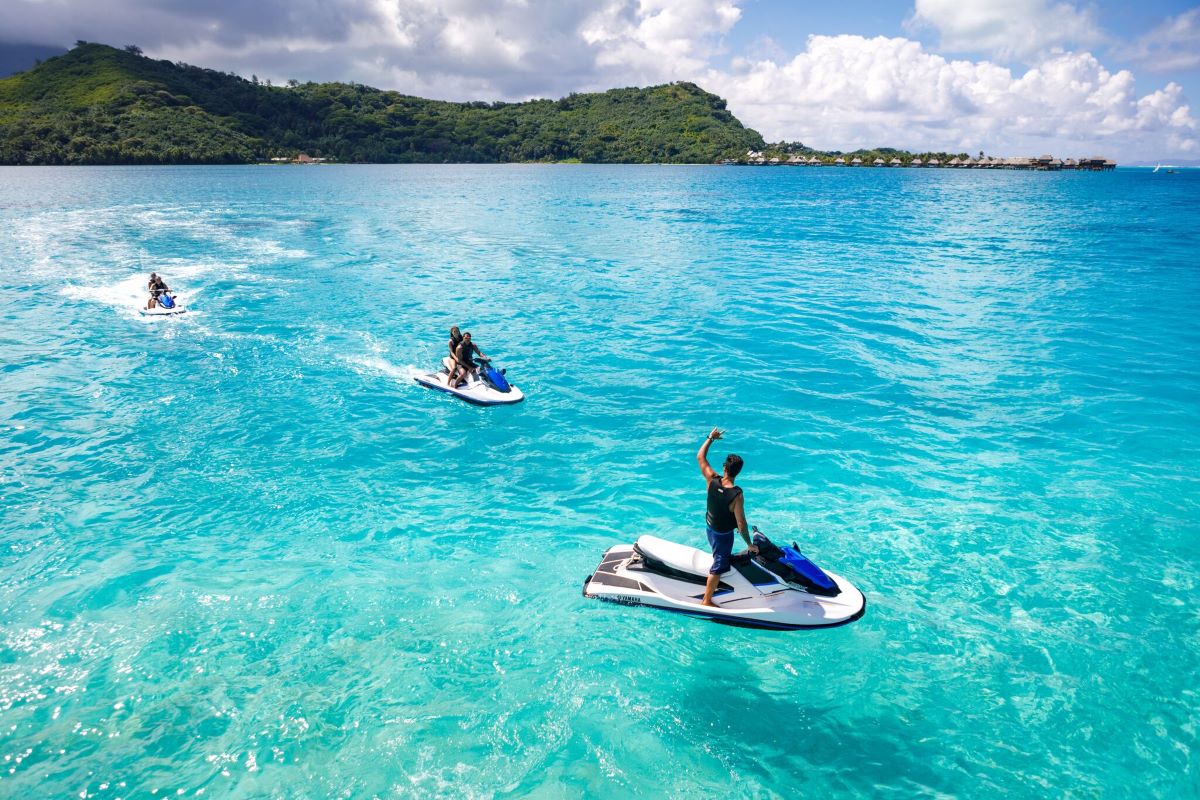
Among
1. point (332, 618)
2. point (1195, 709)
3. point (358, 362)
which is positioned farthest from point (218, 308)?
point (1195, 709)

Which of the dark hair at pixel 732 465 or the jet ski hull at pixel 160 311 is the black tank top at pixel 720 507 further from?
the jet ski hull at pixel 160 311

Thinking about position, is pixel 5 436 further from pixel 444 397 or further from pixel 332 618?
pixel 332 618

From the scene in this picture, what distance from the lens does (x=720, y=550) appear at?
33.6 ft

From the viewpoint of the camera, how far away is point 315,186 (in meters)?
124

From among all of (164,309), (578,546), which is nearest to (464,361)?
(578,546)

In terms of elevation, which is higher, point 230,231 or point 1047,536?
point 230,231

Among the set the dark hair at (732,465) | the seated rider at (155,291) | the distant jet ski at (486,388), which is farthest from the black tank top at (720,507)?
the seated rider at (155,291)

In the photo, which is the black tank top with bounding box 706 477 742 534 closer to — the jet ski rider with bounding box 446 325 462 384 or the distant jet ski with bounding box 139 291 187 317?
the jet ski rider with bounding box 446 325 462 384

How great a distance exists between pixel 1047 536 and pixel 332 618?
1494 centimetres

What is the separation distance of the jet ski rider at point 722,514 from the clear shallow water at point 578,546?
4.75ft

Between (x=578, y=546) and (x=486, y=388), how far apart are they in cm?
913

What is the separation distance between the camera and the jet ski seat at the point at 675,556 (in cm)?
1083

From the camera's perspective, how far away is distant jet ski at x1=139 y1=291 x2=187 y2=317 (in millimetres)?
Result: 31281

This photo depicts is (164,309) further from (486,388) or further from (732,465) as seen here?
(732,465)
